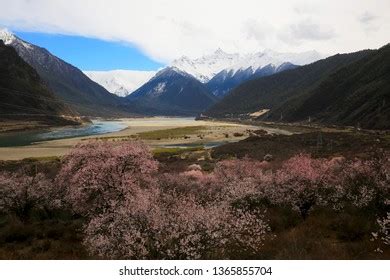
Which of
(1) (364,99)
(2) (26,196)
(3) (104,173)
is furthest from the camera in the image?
(1) (364,99)

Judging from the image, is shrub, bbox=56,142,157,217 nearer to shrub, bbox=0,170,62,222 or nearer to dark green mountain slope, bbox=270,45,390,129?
shrub, bbox=0,170,62,222

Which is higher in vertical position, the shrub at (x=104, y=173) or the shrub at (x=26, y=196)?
the shrub at (x=104, y=173)

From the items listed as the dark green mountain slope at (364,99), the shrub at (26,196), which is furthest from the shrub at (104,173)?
the dark green mountain slope at (364,99)

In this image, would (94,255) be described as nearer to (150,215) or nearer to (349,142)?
(150,215)

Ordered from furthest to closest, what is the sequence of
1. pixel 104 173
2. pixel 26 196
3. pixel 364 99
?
1. pixel 364 99
2. pixel 26 196
3. pixel 104 173

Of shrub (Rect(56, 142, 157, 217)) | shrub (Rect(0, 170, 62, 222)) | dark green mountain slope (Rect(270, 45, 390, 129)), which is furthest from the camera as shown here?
dark green mountain slope (Rect(270, 45, 390, 129))

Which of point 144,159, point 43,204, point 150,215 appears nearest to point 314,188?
point 144,159

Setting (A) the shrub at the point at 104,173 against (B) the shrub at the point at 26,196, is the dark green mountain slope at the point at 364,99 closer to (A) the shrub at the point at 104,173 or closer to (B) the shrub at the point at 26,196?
(B) the shrub at the point at 26,196

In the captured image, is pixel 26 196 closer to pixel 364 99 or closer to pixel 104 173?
pixel 104 173

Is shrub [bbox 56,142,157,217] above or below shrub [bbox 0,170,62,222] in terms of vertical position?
above

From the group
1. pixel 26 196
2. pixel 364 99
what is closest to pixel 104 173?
pixel 26 196

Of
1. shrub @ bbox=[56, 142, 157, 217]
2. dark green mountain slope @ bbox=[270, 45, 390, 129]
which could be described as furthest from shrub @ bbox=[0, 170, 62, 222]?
dark green mountain slope @ bbox=[270, 45, 390, 129]
